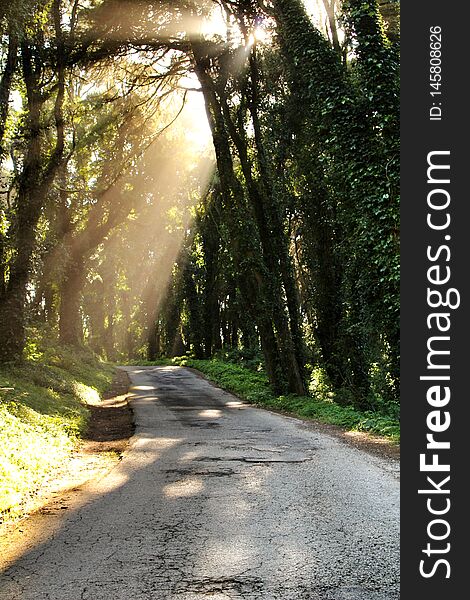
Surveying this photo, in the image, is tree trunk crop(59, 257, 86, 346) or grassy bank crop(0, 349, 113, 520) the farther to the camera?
tree trunk crop(59, 257, 86, 346)

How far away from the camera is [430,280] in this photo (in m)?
3.27

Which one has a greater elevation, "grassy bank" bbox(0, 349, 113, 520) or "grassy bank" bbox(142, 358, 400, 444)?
"grassy bank" bbox(0, 349, 113, 520)

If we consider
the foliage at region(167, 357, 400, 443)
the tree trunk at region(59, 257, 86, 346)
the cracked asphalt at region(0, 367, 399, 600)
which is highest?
the tree trunk at region(59, 257, 86, 346)

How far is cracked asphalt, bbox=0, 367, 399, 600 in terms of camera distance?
14.3ft

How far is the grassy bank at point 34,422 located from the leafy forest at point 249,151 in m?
1.15

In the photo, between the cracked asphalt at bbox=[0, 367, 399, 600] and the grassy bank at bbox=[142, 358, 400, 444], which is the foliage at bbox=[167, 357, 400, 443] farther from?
the cracked asphalt at bbox=[0, 367, 399, 600]

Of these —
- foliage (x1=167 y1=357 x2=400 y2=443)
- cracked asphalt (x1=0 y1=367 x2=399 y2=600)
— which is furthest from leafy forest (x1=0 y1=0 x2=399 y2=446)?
cracked asphalt (x1=0 y1=367 x2=399 y2=600)

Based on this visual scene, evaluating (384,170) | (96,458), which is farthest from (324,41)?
(96,458)

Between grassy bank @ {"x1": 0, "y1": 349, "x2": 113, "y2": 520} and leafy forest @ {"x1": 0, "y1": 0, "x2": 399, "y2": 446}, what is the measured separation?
115 cm

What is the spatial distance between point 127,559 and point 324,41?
473 inches

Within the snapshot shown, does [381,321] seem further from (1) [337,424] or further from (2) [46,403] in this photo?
(2) [46,403]

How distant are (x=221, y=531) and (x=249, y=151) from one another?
767 inches

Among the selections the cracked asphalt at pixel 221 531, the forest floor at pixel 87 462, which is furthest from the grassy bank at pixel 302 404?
the forest floor at pixel 87 462

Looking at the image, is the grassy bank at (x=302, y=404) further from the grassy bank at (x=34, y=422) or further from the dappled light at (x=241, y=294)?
the grassy bank at (x=34, y=422)
